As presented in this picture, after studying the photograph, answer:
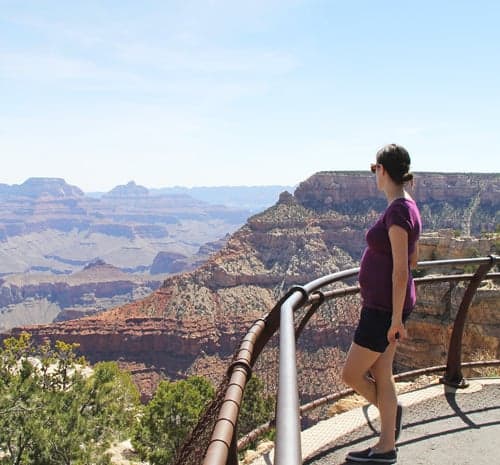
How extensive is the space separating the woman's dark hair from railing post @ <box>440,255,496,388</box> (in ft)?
5.91

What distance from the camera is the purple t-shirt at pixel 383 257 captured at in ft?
10.7

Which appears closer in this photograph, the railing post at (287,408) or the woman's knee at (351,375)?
the railing post at (287,408)

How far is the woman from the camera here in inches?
125

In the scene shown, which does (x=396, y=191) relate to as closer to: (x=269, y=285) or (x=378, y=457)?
(x=378, y=457)

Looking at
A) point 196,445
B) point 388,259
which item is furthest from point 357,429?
point 196,445

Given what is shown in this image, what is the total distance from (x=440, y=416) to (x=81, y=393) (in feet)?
45.8

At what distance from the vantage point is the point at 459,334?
4.98 m

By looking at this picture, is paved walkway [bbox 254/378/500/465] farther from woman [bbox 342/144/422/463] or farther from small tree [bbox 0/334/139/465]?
small tree [bbox 0/334/139/465]

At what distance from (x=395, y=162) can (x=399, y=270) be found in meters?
0.68

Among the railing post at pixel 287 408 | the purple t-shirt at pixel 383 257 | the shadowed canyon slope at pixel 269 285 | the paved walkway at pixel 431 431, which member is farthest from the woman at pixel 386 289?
the shadowed canyon slope at pixel 269 285

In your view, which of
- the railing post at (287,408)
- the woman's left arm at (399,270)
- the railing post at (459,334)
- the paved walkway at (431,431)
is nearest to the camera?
the railing post at (287,408)

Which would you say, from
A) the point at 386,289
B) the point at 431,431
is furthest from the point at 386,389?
the point at 431,431

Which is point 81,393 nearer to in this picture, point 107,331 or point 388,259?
point 388,259

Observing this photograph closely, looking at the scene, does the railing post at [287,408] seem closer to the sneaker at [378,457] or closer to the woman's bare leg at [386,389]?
the woman's bare leg at [386,389]
